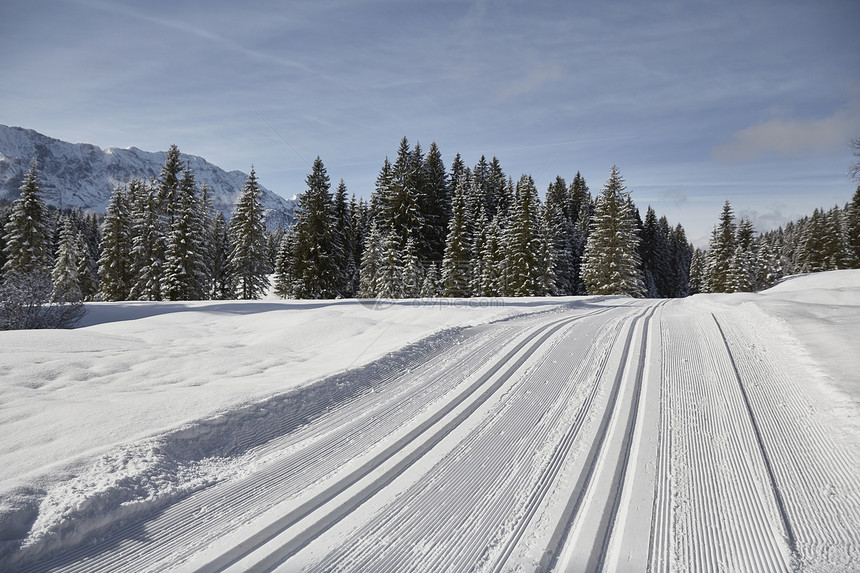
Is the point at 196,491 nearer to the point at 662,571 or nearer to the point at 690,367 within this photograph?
the point at 662,571

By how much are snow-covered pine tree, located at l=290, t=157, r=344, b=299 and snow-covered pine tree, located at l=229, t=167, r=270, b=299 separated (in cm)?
371

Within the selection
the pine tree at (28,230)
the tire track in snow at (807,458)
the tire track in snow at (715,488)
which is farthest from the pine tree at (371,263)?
the tire track in snow at (715,488)

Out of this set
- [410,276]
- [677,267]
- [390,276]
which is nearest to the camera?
[390,276]

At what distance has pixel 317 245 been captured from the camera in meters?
30.4

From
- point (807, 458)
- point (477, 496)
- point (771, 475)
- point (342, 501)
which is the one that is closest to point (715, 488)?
point (771, 475)

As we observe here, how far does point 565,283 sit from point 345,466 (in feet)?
120

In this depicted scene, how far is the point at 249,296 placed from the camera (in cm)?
3344

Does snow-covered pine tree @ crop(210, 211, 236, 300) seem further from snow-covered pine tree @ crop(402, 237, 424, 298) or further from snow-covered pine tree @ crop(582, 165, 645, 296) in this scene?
snow-covered pine tree @ crop(582, 165, 645, 296)

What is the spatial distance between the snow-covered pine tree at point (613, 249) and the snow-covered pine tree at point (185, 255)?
3052 cm

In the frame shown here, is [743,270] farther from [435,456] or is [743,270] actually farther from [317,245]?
[435,456]

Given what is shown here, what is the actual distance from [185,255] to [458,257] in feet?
66.9

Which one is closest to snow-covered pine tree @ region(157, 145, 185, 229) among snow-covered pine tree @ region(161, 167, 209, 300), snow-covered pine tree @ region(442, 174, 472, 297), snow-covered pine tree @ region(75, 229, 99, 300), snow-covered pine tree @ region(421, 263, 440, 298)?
snow-covered pine tree @ region(161, 167, 209, 300)

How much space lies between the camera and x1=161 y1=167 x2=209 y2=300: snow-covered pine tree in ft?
88.1

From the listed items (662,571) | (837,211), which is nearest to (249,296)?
(662,571)
